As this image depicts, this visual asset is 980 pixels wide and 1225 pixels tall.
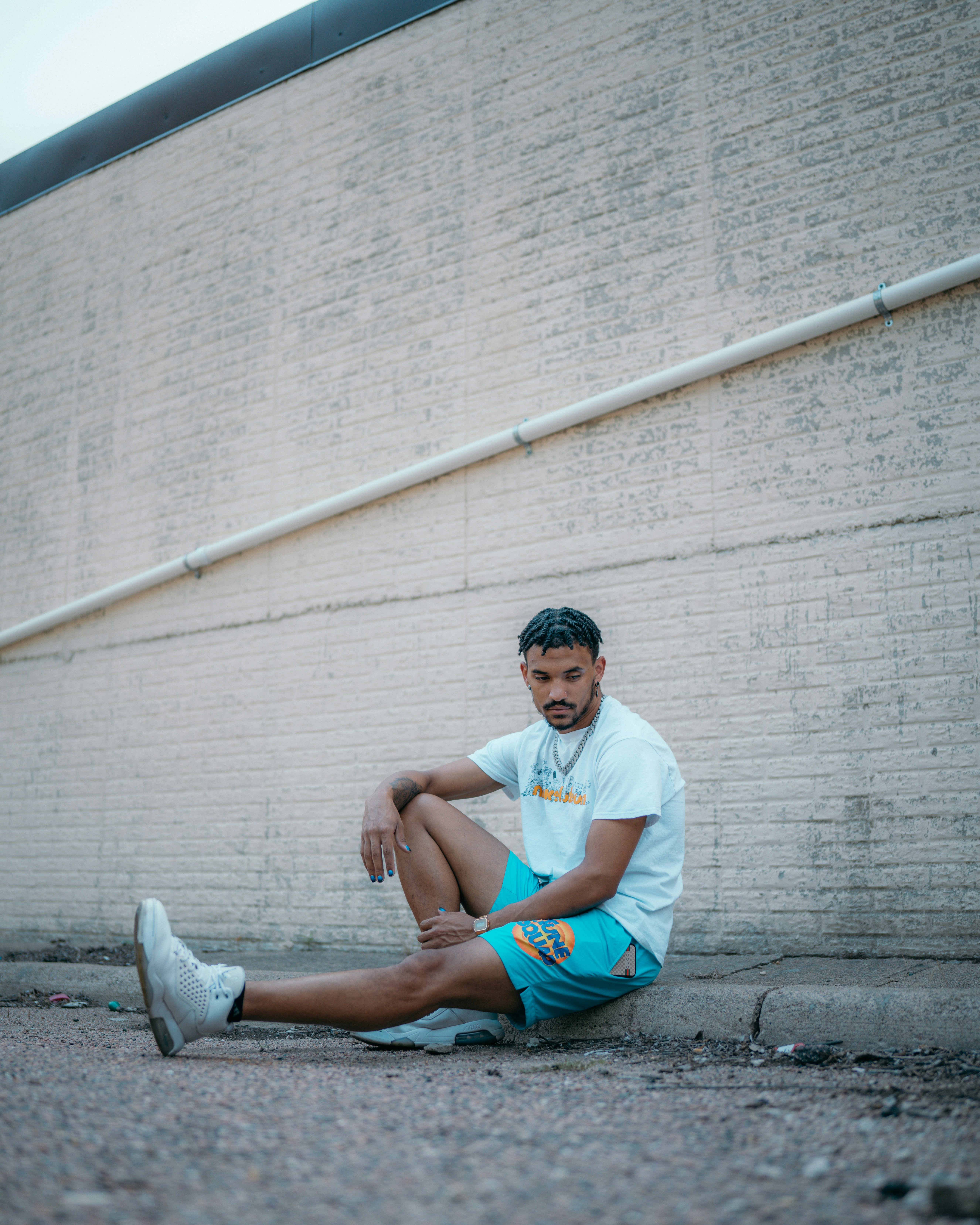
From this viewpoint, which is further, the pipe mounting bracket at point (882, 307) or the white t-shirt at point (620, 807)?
the pipe mounting bracket at point (882, 307)

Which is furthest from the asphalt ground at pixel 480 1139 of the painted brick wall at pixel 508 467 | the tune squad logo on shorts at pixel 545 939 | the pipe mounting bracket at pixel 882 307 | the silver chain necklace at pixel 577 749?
the pipe mounting bracket at pixel 882 307

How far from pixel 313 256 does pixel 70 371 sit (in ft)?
8.07

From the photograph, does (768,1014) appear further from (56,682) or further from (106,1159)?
(56,682)

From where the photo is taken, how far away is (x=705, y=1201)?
1.36m

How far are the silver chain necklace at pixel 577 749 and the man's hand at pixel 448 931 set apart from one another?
0.57 metres

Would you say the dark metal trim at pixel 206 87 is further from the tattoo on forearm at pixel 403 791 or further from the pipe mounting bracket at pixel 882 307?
the tattoo on forearm at pixel 403 791

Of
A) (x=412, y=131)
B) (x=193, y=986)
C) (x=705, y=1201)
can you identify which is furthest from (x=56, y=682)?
(x=705, y=1201)

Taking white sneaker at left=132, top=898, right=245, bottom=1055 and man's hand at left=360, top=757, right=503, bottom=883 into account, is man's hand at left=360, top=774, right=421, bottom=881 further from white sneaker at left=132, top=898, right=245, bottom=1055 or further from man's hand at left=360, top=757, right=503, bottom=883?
white sneaker at left=132, top=898, right=245, bottom=1055

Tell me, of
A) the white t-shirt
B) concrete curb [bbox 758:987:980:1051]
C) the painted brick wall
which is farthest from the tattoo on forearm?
the painted brick wall

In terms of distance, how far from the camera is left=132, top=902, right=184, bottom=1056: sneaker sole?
7.61 ft

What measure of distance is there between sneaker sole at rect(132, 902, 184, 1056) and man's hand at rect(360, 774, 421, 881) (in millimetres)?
683

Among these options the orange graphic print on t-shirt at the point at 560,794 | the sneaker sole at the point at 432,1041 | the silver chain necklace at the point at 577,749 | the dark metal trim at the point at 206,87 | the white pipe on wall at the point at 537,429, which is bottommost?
the sneaker sole at the point at 432,1041

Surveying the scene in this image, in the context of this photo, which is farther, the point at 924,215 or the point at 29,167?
the point at 29,167

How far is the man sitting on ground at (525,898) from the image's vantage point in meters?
2.44
